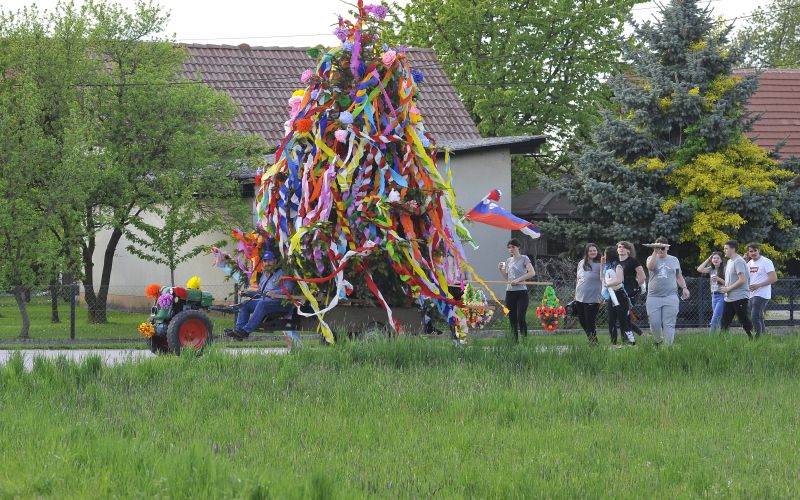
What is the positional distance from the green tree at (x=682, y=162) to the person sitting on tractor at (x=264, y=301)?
13.5 metres

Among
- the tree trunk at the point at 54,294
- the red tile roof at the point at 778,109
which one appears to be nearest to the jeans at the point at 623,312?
the tree trunk at the point at 54,294

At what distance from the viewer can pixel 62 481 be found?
6.37 metres

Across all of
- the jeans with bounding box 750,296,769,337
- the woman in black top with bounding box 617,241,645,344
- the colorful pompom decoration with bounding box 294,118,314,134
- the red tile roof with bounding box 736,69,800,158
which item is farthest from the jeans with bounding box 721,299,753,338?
the red tile roof with bounding box 736,69,800,158

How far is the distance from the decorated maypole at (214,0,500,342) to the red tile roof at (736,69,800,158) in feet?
69.6

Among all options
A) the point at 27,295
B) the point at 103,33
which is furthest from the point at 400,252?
the point at 103,33

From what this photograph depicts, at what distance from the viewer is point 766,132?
34.4 m

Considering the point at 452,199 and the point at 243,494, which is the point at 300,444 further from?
the point at 452,199

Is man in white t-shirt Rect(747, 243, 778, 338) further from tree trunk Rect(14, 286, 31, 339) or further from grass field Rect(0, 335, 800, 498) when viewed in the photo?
tree trunk Rect(14, 286, 31, 339)

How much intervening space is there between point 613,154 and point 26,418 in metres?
20.7

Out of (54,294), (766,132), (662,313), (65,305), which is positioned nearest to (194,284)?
(662,313)

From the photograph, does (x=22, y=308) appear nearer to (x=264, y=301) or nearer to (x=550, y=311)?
(x=550, y=311)

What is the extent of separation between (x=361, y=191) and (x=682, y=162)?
584 inches

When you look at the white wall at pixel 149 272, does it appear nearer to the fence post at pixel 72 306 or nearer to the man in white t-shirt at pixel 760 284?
the fence post at pixel 72 306

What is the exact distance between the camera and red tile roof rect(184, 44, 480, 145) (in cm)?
3553
